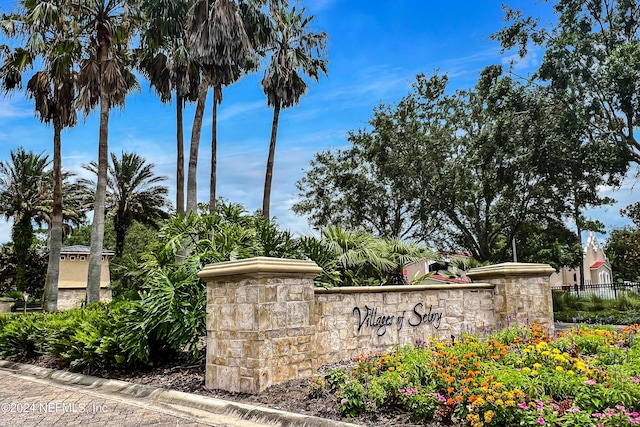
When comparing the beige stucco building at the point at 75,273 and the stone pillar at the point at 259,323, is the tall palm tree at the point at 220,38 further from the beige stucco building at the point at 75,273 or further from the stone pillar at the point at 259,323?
the beige stucco building at the point at 75,273

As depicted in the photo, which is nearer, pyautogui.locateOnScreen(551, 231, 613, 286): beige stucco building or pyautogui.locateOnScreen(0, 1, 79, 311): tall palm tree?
pyautogui.locateOnScreen(0, 1, 79, 311): tall palm tree

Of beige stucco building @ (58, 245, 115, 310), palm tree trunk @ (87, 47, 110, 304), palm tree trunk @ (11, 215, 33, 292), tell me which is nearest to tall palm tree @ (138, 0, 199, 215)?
palm tree trunk @ (87, 47, 110, 304)

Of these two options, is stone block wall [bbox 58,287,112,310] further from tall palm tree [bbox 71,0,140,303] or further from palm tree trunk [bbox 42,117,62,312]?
tall palm tree [bbox 71,0,140,303]

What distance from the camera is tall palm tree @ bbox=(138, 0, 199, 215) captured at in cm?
1762

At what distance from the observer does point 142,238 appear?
35219 mm

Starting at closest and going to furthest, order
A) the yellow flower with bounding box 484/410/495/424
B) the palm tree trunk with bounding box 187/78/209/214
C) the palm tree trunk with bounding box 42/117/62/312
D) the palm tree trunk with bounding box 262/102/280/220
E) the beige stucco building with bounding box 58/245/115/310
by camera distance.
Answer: the yellow flower with bounding box 484/410/495/424 < the palm tree trunk with bounding box 187/78/209/214 < the palm tree trunk with bounding box 42/117/62/312 < the palm tree trunk with bounding box 262/102/280/220 < the beige stucco building with bounding box 58/245/115/310

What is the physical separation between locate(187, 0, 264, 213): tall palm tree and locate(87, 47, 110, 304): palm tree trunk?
112 inches

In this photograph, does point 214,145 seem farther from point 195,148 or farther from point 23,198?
point 23,198

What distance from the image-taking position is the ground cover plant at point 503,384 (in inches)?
186

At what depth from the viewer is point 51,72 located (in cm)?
1817

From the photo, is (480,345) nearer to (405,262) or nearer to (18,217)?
(405,262)

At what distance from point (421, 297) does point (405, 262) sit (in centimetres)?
318

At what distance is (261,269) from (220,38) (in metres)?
12.2

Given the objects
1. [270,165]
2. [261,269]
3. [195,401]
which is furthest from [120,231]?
→ [261,269]
